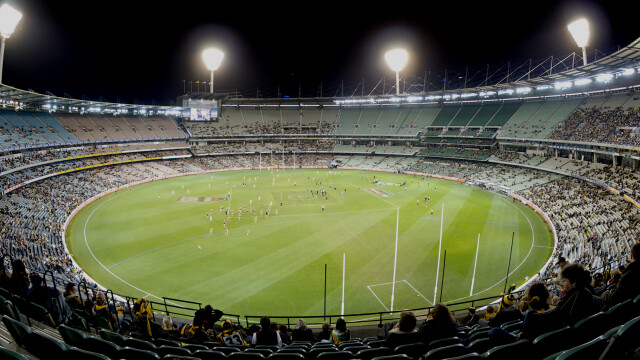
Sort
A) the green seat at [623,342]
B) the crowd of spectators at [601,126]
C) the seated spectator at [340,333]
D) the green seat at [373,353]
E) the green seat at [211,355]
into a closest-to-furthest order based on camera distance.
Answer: the green seat at [623,342]
the green seat at [373,353]
the green seat at [211,355]
the seated spectator at [340,333]
the crowd of spectators at [601,126]

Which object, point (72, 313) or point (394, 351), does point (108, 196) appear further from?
point (394, 351)

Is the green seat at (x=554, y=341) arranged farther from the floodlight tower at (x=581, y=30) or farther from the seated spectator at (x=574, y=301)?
the floodlight tower at (x=581, y=30)

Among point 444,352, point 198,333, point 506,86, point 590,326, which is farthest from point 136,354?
point 506,86

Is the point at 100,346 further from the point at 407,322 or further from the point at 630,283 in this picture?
the point at 630,283

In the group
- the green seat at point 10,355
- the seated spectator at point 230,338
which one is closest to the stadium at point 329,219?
the green seat at point 10,355

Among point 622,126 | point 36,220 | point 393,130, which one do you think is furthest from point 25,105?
point 622,126

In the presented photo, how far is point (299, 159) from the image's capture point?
9419cm

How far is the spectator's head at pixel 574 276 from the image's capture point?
527 centimetres

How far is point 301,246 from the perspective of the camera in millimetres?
32750

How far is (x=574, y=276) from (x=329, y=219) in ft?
122

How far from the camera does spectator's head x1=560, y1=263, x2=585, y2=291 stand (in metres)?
5.27

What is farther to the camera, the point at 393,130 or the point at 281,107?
the point at 281,107

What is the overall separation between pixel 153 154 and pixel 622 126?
8950cm

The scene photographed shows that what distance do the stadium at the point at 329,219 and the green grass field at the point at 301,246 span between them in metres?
0.24
